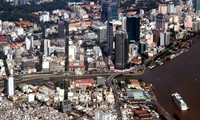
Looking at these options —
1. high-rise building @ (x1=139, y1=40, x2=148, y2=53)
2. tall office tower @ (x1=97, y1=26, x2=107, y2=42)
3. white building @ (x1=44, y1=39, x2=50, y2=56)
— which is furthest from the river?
white building @ (x1=44, y1=39, x2=50, y2=56)

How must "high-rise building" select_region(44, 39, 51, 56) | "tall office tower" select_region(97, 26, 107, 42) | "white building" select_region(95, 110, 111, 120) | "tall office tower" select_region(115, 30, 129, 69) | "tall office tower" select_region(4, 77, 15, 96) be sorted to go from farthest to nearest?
"tall office tower" select_region(97, 26, 107, 42)
"high-rise building" select_region(44, 39, 51, 56)
"tall office tower" select_region(115, 30, 129, 69)
"tall office tower" select_region(4, 77, 15, 96)
"white building" select_region(95, 110, 111, 120)

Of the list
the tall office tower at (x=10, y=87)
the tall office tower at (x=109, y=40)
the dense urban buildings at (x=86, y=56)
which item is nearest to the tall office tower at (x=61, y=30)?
the dense urban buildings at (x=86, y=56)

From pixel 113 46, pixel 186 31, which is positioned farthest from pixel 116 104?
pixel 186 31

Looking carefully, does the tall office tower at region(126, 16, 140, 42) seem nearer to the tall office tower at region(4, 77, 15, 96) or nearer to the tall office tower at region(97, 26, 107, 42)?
the tall office tower at region(97, 26, 107, 42)

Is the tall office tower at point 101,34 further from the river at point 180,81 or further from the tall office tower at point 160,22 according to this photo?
the river at point 180,81

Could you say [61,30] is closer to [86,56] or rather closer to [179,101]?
[86,56]

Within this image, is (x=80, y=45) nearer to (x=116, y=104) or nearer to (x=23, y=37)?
(x=23, y=37)

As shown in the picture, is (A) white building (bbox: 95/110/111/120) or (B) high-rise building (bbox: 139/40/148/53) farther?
(B) high-rise building (bbox: 139/40/148/53)

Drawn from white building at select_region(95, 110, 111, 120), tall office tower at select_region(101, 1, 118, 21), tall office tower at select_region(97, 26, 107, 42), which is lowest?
white building at select_region(95, 110, 111, 120)
